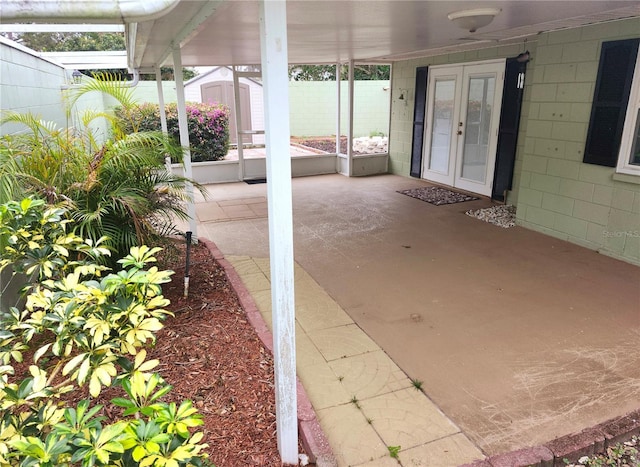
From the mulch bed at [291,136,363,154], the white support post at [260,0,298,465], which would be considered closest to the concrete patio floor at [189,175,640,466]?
the white support post at [260,0,298,465]

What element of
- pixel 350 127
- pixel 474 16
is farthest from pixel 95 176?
pixel 350 127

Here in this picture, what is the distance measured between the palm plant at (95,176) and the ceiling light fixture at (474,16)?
258 centimetres

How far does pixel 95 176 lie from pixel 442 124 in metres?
6.34

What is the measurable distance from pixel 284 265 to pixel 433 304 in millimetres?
2003

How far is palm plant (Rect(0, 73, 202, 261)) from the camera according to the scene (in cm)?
256

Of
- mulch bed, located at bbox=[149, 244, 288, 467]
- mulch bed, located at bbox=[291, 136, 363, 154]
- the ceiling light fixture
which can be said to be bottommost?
mulch bed, located at bbox=[149, 244, 288, 467]

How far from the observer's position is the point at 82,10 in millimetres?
1496

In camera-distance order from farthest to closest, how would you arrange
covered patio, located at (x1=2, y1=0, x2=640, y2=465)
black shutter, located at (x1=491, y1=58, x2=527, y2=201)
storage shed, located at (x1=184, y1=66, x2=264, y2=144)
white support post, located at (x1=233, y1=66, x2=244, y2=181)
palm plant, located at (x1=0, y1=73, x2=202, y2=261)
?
storage shed, located at (x1=184, y1=66, x2=264, y2=144) → white support post, located at (x1=233, y1=66, x2=244, y2=181) → black shutter, located at (x1=491, y1=58, x2=527, y2=201) → palm plant, located at (x1=0, y1=73, x2=202, y2=261) → covered patio, located at (x1=2, y1=0, x2=640, y2=465)

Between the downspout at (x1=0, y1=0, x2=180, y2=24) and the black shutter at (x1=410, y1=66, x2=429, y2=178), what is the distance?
706 cm

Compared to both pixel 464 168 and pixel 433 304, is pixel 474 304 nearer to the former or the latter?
pixel 433 304

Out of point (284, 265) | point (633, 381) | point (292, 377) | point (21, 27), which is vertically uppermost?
point (21, 27)

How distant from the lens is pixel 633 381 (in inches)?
96.6

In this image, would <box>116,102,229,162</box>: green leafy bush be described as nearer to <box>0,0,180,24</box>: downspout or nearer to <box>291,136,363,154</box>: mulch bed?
<box>291,136,363,154</box>: mulch bed

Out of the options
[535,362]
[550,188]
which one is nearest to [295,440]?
[535,362]
